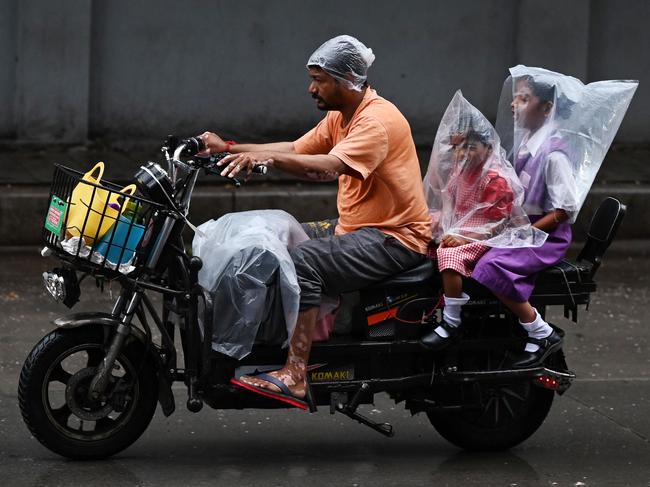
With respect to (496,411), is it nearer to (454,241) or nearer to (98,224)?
(454,241)

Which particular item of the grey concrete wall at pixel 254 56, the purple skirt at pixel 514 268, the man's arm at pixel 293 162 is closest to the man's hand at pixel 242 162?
the man's arm at pixel 293 162

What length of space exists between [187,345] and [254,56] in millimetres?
7055

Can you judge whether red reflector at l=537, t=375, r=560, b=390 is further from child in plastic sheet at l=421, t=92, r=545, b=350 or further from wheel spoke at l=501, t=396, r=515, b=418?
child in plastic sheet at l=421, t=92, r=545, b=350

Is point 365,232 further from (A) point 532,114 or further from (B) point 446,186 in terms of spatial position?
(A) point 532,114

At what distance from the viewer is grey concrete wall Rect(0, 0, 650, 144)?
11492mm

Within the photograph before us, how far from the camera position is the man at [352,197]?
514 cm

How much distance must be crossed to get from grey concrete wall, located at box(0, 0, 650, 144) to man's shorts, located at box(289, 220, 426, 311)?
6.68 metres

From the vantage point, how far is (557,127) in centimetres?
547

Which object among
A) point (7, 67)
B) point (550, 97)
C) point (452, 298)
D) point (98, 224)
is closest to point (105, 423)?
point (98, 224)

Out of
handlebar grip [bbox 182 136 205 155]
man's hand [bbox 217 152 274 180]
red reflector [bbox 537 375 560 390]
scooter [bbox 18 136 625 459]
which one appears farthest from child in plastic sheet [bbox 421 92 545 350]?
handlebar grip [bbox 182 136 205 155]

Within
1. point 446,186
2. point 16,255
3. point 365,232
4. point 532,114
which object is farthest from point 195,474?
point 16,255

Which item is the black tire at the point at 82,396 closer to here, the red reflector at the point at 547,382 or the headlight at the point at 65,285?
the headlight at the point at 65,285

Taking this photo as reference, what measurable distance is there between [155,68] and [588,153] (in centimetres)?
692

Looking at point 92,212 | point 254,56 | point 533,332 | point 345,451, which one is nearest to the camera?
point 92,212
